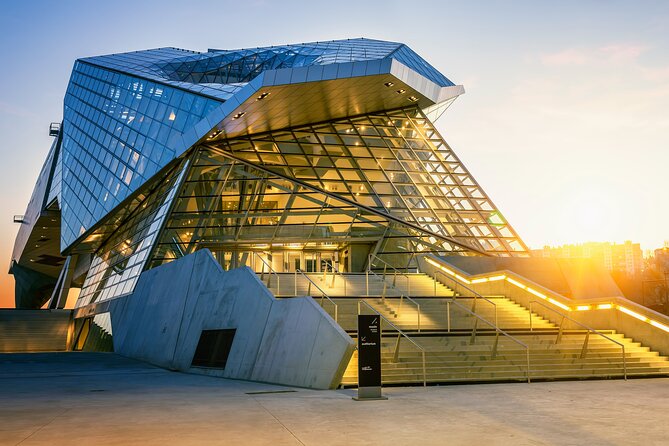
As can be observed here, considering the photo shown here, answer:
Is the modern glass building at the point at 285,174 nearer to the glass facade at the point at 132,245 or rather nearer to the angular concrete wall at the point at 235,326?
the glass facade at the point at 132,245

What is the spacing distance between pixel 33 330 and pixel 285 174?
19165mm

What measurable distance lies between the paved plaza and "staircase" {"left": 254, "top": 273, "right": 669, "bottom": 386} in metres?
0.98

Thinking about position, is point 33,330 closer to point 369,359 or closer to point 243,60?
point 243,60

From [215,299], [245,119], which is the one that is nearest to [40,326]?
[245,119]

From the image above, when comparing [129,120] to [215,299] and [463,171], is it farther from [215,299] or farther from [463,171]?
[215,299]

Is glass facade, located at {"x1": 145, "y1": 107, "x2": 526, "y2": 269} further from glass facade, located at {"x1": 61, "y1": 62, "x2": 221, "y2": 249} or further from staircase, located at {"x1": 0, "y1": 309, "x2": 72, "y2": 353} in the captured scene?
staircase, located at {"x1": 0, "y1": 309, "x2": 72, "y2": 353}

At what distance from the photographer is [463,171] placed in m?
35.1

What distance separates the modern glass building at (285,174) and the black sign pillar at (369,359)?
16.5m

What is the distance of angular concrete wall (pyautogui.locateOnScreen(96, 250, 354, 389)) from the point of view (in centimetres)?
1392

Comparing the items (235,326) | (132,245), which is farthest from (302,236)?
(235,326)

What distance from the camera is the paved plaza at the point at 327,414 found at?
309 inches

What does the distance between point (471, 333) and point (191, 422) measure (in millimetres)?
10008

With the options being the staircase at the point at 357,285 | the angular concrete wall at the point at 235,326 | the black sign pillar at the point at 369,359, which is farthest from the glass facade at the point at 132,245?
the black sign pillar at the point at 369,359

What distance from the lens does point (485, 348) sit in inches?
658
